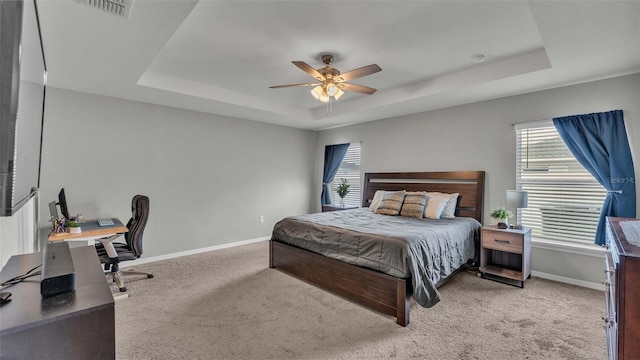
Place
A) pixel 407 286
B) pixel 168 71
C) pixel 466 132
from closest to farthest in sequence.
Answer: pixel 407 286, pixel 168 71, pixel 466 132

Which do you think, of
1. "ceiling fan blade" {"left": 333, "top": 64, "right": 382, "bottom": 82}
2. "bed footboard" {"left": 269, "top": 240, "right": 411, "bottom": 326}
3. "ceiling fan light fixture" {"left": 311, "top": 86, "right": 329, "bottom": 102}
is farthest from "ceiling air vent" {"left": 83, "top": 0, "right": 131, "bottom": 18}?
"bed footboard" {"left": 269, "top": 240, "right": 411, "bottom": 326}

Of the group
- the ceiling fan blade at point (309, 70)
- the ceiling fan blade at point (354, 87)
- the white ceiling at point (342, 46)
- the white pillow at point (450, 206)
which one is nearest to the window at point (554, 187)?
the white ceiling at point (342, 46)

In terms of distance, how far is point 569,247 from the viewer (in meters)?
3.39

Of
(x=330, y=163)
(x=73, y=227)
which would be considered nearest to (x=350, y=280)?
(x=73, y=227)

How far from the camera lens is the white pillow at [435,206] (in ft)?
13.1

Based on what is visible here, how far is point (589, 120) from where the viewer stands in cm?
326

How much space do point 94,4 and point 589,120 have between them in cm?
476

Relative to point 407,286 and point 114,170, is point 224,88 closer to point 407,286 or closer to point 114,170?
point 114,170

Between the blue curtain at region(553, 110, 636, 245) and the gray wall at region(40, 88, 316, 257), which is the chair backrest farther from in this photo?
the blue curtain at region(553, 110, 636, 245)

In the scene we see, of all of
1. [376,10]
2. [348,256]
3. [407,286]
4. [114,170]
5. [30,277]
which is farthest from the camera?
[114,170]

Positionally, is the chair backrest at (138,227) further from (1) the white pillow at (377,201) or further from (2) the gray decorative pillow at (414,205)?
(2) the gray decorative pillow at (414,205)

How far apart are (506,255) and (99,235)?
4834 mm

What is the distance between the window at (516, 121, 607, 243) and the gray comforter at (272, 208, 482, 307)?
30.4 inches

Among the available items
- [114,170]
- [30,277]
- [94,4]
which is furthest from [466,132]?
[114,170]
